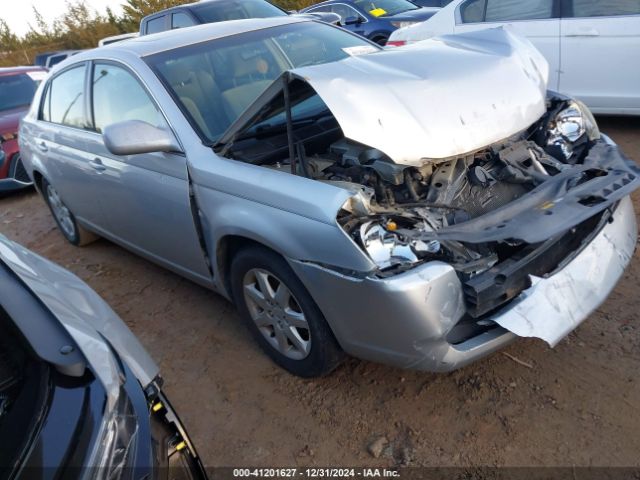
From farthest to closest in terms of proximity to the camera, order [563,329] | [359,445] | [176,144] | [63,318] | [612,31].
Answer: [612,31] → [176,144] → [359,445] → [563,329] → [63,318]

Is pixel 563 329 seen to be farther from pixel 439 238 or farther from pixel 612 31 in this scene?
pixel 612 31

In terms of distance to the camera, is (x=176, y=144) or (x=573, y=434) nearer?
(x=573, y=434)

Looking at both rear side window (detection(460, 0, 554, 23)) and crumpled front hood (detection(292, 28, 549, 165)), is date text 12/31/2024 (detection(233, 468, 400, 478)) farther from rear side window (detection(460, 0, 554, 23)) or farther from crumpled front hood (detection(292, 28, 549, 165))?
rear side window (detection(460, 0, 554, 23))

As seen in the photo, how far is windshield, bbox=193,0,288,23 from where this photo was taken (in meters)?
7.79

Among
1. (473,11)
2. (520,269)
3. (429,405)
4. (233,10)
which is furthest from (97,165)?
(233,10)

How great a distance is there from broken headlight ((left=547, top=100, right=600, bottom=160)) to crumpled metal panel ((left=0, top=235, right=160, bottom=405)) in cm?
233

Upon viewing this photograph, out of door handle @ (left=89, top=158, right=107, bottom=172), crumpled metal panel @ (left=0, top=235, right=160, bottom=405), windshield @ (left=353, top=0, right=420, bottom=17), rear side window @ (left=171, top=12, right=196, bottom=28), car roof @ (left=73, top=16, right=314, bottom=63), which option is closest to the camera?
crumpled metal panel @ (left=0, top=235, right=160, bottom=405)

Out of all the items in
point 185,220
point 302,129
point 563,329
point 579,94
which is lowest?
point 579,94

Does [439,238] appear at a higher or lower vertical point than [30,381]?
lower

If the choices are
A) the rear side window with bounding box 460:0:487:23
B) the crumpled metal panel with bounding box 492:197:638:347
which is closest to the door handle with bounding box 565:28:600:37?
the rear side window with bounding box 460:0:487:23

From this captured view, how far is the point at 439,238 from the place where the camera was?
217 centimetres

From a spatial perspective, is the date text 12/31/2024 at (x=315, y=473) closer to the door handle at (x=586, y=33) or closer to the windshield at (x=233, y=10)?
the door handle at (x=586, y=33)

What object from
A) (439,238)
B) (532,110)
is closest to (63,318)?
(439,238)

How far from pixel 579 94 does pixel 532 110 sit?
9.36 feet
